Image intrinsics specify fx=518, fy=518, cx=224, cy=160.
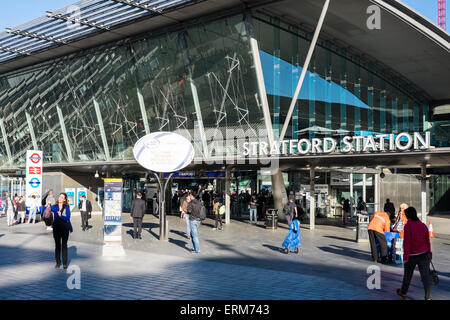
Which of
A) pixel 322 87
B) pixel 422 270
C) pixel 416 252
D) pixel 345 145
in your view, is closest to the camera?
pixel 422 270

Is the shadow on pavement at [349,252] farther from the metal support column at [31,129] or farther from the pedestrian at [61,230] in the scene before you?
the metal support column at [31,129]

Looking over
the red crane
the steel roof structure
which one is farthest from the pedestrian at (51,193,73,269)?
the red crane

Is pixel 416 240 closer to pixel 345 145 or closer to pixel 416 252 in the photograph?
pixel 416 252

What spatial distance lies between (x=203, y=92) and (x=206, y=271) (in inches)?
643

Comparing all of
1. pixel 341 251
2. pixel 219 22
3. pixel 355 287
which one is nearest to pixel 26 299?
pixel 355 287

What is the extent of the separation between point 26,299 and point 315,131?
19.2 meters

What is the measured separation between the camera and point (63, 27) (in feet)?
93.5

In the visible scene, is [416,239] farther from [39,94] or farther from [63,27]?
[39,94]

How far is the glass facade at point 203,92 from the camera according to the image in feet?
82.2

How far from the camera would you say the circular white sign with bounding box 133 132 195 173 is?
17.0 meters

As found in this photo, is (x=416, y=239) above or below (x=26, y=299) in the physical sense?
above

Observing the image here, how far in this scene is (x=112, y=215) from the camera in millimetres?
17219


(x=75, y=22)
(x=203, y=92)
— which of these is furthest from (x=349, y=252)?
(x=75, y=22)
